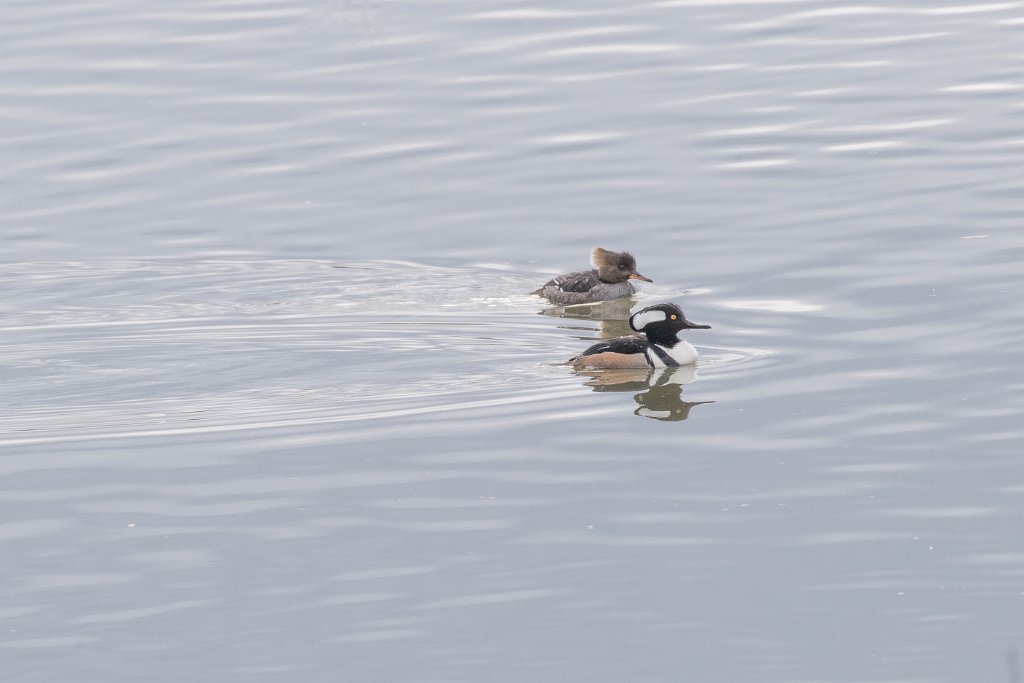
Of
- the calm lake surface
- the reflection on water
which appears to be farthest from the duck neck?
the reflection on water

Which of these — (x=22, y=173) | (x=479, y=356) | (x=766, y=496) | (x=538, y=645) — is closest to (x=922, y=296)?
(x=479, y=356)

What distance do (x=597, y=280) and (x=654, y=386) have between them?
2987mm

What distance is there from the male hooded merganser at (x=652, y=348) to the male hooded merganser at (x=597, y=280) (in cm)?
172

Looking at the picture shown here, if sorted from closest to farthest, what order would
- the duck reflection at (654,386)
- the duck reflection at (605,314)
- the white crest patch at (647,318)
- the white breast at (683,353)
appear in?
the duck reflection at (654,386) < the white breast at (683,353) < the white crest patch at (647,318) < the duck reflection at (605,314)

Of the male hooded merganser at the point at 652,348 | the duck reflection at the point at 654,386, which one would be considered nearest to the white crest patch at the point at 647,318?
the male hooded merganser at the point at 652,348

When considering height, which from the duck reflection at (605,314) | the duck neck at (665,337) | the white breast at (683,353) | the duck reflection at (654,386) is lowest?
the duck reflection at (605,314)

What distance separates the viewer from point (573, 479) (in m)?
11.0

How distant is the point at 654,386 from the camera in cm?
1387

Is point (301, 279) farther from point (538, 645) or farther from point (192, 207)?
point (538, 645)

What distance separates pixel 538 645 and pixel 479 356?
5955 millimetres

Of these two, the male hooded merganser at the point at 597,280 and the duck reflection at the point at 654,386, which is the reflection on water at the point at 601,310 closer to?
the male hooded merganser at the point at 597,280

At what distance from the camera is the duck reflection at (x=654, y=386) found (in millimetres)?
12898

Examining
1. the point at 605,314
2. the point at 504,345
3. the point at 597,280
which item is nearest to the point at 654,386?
the point at 504,345

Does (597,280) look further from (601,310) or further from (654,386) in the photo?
(654,386)
